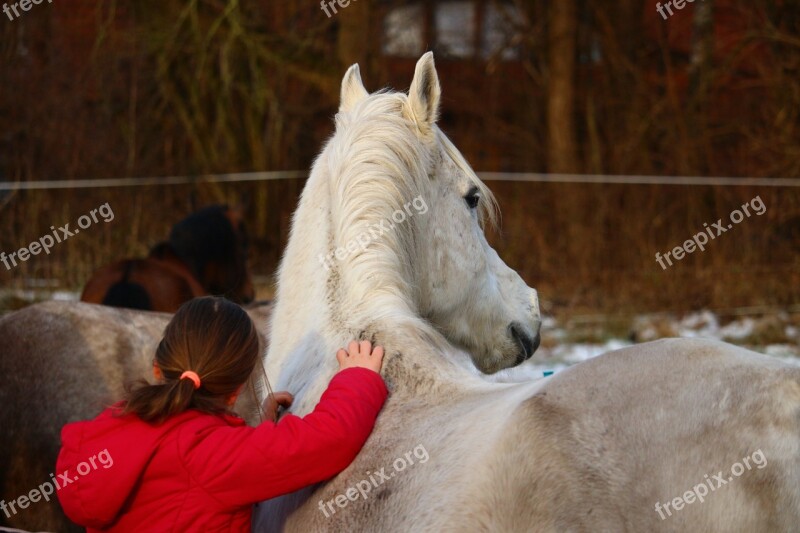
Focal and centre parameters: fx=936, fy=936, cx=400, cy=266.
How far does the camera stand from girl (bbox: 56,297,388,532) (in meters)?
2.10

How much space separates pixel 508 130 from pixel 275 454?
1296 cm

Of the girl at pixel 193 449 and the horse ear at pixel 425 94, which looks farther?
the horse ear at pixel 425 94

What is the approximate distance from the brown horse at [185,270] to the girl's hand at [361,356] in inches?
135

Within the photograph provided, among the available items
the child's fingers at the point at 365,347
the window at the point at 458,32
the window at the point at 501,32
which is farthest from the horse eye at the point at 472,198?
the window at the point at 501,32

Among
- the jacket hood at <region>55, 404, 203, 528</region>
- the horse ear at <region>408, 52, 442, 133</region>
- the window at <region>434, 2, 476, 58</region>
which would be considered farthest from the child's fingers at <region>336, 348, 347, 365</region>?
the window at <region>434, 2, 476, 58</region>

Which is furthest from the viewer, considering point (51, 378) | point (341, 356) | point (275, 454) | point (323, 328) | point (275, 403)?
point (51, 378)

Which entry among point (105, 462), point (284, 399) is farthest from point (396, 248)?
point (105, 462)

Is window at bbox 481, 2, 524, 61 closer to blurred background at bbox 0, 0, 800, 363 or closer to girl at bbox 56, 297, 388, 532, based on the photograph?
blurred background at bbox 0, 0, 800, 363

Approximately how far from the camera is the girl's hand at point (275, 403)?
251 cm

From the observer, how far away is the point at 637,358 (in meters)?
1.87

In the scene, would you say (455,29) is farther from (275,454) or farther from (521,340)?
(275,454)

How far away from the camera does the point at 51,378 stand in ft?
13.5

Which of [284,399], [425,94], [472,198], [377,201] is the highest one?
[425,94]

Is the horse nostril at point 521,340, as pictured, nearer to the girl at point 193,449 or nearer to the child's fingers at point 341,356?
the child's fingers at point 341,356
